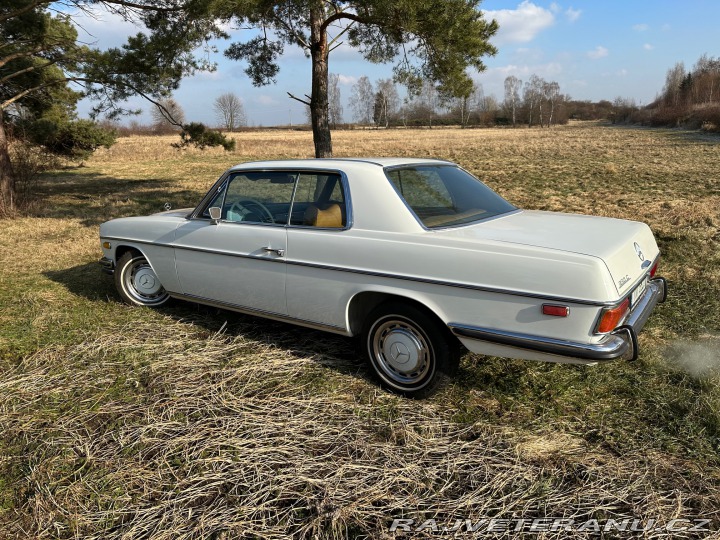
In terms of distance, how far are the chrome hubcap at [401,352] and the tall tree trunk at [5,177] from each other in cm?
1062

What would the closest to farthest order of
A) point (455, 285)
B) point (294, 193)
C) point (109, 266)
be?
point (455, 285)
point (294, 193)
point (109, 266)

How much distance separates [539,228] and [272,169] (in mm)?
2133

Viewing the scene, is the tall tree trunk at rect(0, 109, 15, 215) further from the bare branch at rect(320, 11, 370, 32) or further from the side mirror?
the side mirror

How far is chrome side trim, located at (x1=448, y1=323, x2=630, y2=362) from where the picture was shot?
2.55m

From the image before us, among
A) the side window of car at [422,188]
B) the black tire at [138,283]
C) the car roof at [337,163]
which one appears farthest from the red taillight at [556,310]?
the black tire at [138,283]

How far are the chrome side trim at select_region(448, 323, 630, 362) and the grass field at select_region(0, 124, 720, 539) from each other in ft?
1.78

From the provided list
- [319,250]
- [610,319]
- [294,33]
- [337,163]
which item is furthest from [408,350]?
[294,33]

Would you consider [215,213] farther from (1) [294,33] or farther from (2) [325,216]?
(1) [294,33]

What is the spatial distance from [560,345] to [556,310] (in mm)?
191

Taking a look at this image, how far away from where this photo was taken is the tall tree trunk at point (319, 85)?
31.7 feet

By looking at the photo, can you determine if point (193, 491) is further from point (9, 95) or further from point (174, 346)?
point (9, 95)

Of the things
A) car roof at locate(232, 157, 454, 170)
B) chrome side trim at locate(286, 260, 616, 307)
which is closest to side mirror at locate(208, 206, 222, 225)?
car roof at locate(232, 157, 454, 170)

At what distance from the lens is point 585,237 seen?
9.78ft

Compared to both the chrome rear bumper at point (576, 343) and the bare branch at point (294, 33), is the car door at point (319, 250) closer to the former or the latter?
the chrome rear bumper at point (576, 343)
